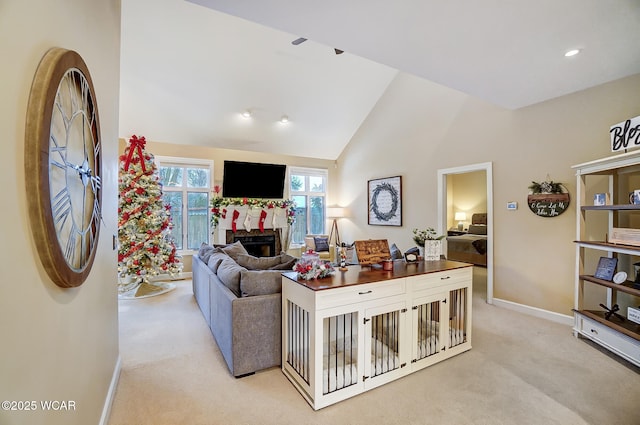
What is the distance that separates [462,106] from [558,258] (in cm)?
270

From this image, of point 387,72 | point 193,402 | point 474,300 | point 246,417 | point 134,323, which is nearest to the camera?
point 246,417

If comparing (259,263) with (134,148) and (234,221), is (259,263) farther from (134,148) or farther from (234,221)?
(234,221)

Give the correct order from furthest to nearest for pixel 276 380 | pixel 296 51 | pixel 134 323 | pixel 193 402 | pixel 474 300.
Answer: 1. pixel 296 51
2. pixel 474 300
3. pixel 134 323
4. pixel 276 380
5. pixel 193 402

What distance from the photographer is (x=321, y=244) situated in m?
7.11

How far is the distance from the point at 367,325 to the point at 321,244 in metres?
4.94

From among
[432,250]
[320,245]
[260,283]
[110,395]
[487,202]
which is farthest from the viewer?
[320,245]

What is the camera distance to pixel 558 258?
3678 mm

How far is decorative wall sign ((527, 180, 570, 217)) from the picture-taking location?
3.60 meters

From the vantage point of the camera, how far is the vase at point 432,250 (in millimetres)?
3100

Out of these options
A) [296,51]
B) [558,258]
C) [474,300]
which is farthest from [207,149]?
[558,258]

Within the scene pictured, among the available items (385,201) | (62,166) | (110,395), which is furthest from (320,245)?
(62,166)

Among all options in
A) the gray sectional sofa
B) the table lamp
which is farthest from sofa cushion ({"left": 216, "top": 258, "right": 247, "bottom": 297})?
the table lamp

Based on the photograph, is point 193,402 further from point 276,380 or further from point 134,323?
point 134,323

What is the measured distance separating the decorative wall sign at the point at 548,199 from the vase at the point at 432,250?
1.81 m
